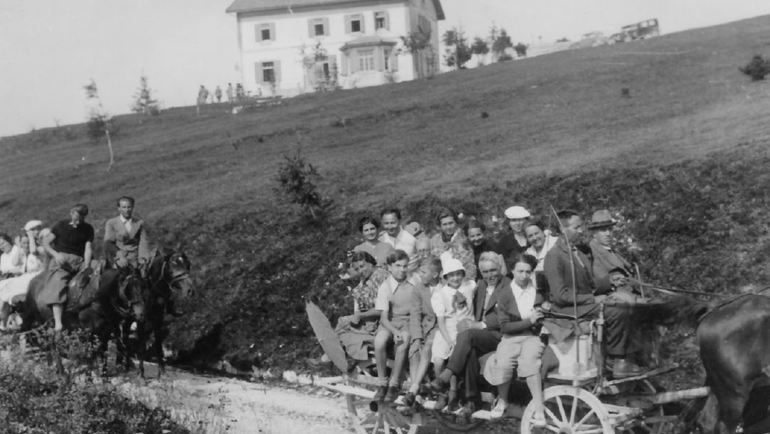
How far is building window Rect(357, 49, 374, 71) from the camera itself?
176ft

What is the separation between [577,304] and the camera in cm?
713

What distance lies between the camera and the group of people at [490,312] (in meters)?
7.16

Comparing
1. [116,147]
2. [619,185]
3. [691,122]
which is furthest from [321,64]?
[619,185]

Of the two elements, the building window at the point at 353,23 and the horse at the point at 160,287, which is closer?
the horse at the point at 160,287

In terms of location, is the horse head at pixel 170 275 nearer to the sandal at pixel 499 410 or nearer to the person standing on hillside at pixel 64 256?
the person standing on hillside at pixel 64 256

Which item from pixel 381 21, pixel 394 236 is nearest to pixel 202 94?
pixel 381 21

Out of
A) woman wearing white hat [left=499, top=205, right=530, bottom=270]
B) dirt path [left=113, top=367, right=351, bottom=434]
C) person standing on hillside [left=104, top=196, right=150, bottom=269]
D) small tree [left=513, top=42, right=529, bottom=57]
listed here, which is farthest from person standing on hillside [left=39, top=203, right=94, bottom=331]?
small tree [left=513, top=42, right=529, bottom=57]

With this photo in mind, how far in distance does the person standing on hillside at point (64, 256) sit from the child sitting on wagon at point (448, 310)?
6.64 m

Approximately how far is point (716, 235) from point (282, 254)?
829 centimetres

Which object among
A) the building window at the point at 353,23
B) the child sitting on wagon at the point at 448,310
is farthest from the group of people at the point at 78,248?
the building window at the point at 353,23

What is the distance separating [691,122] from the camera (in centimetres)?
1934

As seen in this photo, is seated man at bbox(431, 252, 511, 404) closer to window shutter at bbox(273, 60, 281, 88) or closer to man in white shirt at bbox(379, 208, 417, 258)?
man in white shirt at bbox(379, 208, 417, 258)

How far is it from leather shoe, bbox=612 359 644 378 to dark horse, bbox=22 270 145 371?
7129mm

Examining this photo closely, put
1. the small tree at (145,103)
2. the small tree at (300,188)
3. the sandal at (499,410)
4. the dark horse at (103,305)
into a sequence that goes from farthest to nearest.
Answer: the small tree at (145,103), the small tree at (300,188), the dark horse at (103,305), the sandal at (499,410)
